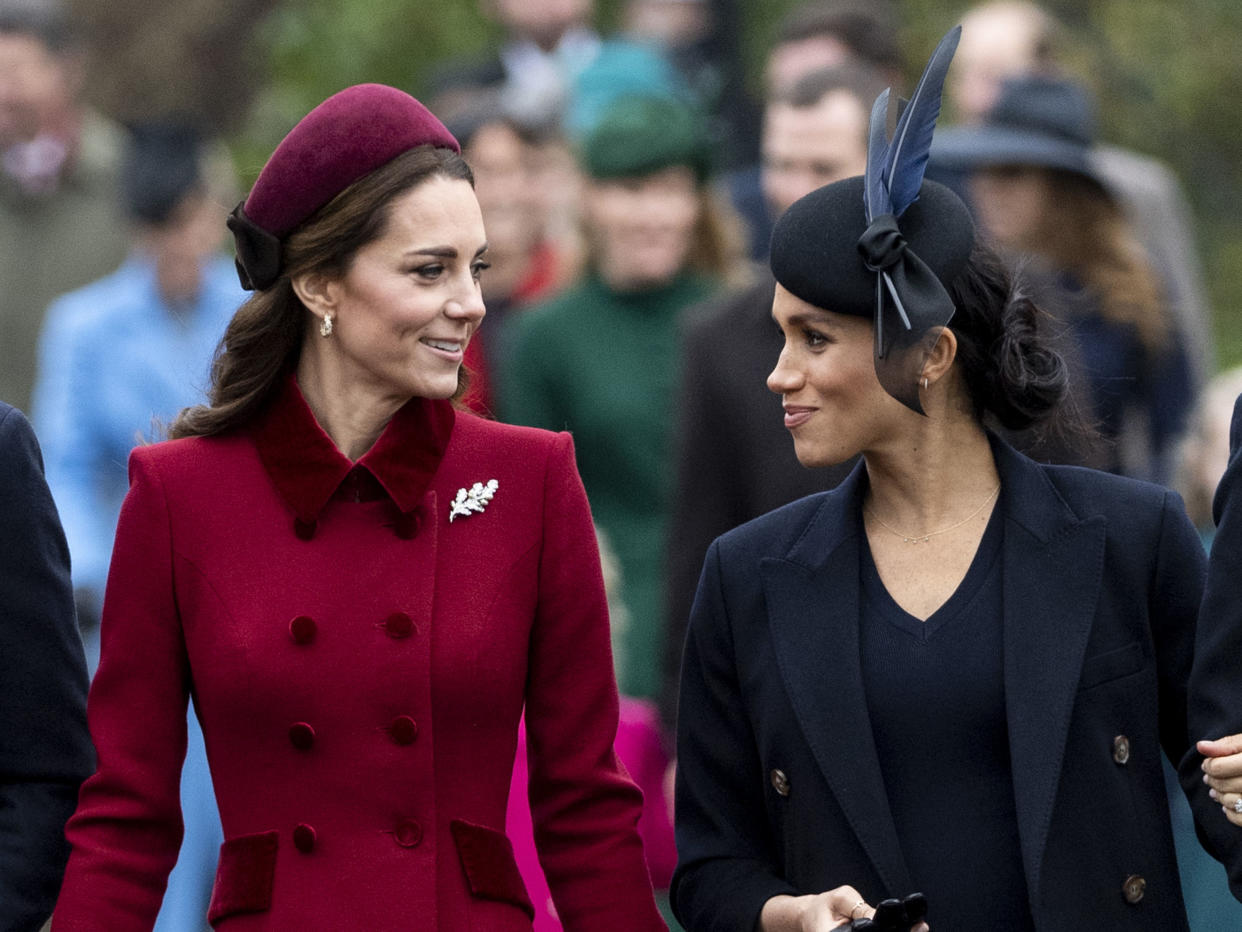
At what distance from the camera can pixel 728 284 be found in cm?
781

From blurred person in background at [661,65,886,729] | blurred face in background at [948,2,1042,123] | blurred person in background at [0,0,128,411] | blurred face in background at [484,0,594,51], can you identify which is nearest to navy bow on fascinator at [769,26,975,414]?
blurred person in background at [661,65,886,729]

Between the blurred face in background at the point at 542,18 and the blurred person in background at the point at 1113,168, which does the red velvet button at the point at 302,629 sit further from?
the blurred face in background at the point at 542,18

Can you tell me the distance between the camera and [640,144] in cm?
757

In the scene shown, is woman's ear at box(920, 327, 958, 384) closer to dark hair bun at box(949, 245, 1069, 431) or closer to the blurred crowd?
dark hair bun at box(949, 245, 1069, 431)

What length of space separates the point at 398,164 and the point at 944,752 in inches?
52.6

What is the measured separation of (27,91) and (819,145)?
3.90m

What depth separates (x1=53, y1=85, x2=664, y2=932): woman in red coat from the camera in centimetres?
438

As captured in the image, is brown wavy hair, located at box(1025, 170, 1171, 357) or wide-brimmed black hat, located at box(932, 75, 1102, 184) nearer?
brown wavy hair, located at box(1025, 170, 1171, 357)

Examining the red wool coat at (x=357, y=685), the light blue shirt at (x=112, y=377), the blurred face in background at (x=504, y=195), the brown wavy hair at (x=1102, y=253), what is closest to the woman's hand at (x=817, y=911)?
the red wool coat at (x=357, y=685)

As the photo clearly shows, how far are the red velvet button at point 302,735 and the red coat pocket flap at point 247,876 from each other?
6.2 inches

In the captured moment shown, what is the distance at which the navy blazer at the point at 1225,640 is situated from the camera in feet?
13.5

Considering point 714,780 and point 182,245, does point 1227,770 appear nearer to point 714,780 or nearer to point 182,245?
point 714,780

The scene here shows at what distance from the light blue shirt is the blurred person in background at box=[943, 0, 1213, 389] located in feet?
8.55

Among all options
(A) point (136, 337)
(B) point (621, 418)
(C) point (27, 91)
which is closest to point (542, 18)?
(C) point (27, 91)
